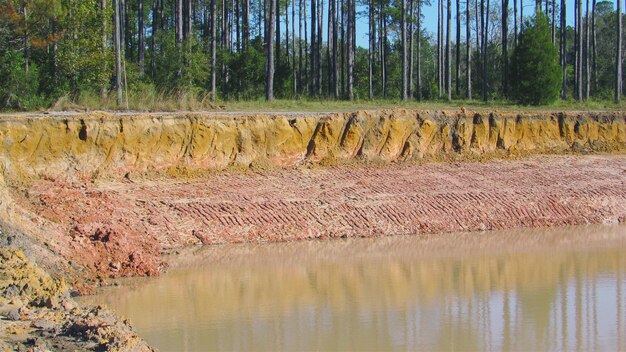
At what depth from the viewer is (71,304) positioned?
422 inches

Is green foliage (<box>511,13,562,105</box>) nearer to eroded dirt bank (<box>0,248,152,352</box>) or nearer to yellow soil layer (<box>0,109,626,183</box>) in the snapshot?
yellow soil layer (<box>0,109,626,183</box>)

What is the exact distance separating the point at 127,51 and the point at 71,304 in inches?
1853

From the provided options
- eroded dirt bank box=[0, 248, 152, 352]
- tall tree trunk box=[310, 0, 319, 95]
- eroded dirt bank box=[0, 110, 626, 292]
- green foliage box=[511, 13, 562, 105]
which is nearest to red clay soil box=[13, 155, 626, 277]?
eroded dirt bank box=[0, 110, 626, 292]

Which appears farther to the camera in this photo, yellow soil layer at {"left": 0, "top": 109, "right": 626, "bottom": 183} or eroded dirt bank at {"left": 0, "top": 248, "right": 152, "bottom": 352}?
yellow soil layer at {"left": 0, "top": 109, "right": 626, "bottom": 183}

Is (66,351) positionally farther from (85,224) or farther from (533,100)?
(533,100)

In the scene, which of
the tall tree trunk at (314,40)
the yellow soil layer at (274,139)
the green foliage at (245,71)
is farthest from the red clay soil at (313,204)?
the tall tree trunk at (314,40)

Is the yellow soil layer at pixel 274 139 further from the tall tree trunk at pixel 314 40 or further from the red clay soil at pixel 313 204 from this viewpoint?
the tall tree trunk at pixel 314 40

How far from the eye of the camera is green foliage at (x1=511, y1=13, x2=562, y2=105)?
34.5 metres

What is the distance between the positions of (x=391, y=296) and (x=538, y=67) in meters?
23.5

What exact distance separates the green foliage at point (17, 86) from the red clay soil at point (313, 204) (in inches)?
365

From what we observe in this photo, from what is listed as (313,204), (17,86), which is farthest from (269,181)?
(17,86)

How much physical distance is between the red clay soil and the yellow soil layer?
0.63m

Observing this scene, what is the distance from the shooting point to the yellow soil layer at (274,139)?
1923 cm

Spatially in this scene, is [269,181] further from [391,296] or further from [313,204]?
[391,296]
